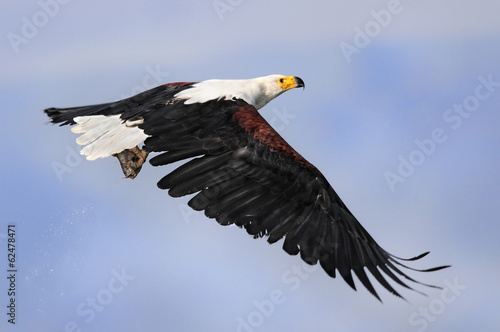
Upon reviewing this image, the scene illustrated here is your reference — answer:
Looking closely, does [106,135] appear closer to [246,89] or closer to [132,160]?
[132,160]

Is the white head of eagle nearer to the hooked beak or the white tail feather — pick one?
the hooked beak

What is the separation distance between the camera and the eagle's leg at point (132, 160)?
51.1 ft

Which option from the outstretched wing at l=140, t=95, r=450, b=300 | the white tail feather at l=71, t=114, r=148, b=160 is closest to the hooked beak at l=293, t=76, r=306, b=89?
the outstretched wing at l=140, t=95, r=450, b=300

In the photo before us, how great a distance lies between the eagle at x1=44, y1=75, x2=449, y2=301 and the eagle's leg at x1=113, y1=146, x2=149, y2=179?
0.49ft

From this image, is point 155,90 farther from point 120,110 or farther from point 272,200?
point 272,200

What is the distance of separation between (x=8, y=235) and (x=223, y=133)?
17.3 feet

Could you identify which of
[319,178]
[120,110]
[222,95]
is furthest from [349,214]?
[120,110]

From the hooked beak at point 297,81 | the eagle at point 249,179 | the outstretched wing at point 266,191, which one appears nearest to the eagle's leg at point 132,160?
the eagle at point 249,179

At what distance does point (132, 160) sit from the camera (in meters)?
15.6

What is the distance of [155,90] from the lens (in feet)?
54.5

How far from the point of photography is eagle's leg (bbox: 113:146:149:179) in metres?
15.6

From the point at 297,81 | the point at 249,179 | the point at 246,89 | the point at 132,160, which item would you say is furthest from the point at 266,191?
the point at 297,81

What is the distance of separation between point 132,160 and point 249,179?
225cm

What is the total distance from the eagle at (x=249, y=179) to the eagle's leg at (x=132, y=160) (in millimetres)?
149
